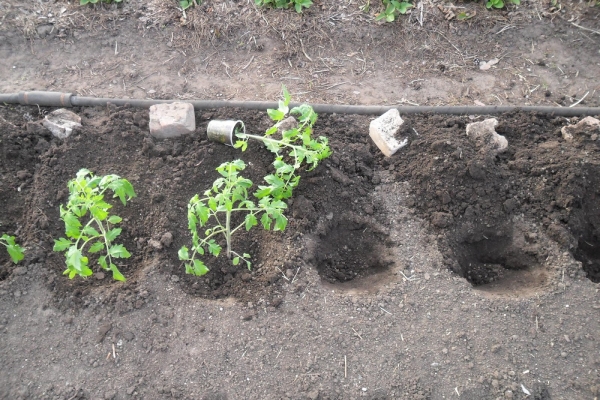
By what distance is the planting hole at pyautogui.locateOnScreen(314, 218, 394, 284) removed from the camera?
3.29m

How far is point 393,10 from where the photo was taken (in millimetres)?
4668

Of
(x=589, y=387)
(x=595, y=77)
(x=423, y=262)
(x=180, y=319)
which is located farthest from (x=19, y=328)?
(x=595, y=77)

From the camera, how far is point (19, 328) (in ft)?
9.39

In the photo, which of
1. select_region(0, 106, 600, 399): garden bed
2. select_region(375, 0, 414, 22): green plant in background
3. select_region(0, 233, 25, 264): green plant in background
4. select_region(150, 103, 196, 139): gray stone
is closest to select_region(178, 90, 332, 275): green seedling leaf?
select_region(0, 106, 600, 399): garden bed

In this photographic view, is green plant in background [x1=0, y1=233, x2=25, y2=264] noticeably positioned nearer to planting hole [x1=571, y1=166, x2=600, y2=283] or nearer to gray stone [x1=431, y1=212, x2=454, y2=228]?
gray stone [x1=431, y1=212, x2=454, y2=228]

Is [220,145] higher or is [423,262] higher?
[220,145]

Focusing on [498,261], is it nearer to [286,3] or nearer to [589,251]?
[589,251]

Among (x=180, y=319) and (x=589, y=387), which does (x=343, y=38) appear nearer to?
(x=180, y=319)

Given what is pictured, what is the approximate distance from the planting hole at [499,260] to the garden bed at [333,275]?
0.04ft

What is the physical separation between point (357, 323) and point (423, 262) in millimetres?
627

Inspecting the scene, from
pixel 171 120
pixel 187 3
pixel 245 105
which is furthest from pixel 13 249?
pixel 187 3

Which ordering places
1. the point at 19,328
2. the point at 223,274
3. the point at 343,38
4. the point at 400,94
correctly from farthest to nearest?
the point at 343,38 < the point at 400,94 < the point at 223,274 < the point at 19,328

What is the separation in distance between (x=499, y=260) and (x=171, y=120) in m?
2.60

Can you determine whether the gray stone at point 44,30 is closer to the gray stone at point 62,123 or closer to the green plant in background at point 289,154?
the gray stone at point 62,123
